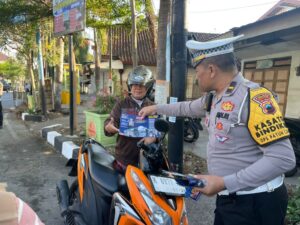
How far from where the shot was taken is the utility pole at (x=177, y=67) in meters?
3.23

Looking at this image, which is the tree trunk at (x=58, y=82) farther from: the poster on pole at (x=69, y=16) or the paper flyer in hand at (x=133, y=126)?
the paper flyer in hand at (x=133, y=126)

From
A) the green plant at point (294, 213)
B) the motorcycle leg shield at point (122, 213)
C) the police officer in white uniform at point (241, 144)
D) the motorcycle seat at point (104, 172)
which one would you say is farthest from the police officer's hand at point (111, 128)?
the green plant at point (294, 213)

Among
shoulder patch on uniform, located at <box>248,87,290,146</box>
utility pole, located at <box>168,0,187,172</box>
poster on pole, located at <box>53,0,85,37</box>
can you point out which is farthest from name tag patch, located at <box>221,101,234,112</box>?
poster on pole, located at <box>53,0,85,37</box>

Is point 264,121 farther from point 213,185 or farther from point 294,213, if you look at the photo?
point 294,213

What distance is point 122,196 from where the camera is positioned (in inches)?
73.0

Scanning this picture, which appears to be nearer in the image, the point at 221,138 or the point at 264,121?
the point at 264,121

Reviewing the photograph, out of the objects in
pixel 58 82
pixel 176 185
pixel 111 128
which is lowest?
pixel 176 185

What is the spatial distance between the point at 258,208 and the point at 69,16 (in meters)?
6.04

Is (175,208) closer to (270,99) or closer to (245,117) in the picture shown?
(245,117)

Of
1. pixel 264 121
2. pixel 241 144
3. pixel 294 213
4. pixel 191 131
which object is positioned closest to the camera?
pixel 264 121

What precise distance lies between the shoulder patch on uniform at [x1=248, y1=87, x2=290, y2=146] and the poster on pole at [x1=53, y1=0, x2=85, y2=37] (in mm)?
5170

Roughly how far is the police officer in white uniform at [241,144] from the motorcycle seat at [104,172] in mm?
715

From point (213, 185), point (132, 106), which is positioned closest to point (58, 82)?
point (132, 106)

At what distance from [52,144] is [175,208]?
18.0 ft
